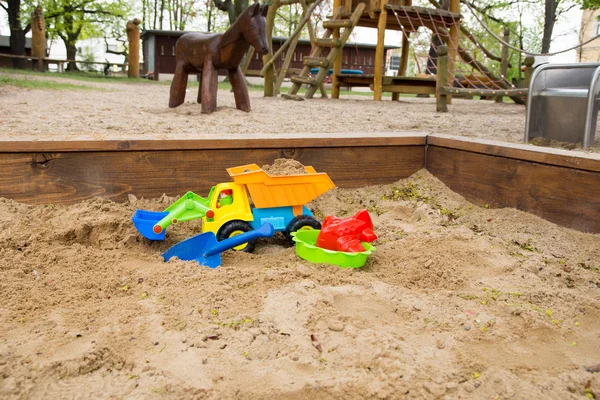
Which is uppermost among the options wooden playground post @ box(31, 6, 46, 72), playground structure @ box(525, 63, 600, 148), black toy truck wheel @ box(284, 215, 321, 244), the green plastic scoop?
wooden playground post @ box(31, 6, 46, 72)

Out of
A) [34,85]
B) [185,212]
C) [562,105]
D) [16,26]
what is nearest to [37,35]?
[16,26]

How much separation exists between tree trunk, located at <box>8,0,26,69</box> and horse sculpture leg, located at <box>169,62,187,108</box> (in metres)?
16.7

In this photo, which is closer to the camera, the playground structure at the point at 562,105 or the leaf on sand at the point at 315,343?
the leaf on sand at the point at 315,343

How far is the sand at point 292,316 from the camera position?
45.9 inches

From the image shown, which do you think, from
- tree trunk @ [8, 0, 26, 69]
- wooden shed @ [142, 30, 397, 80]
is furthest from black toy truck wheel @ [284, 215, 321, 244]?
tree trunk @ [8, 0, 26, 69]

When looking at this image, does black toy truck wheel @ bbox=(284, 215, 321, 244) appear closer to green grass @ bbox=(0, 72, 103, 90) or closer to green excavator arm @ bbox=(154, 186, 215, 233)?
green excavator arm @ bbox=(154, 186, 215, 233)

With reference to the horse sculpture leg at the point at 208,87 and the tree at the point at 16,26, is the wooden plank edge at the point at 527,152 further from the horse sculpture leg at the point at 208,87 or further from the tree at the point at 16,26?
the tree at the point at 16,26

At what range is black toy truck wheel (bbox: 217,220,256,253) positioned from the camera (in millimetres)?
2100

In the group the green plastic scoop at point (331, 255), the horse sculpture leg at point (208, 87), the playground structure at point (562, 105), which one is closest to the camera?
the green plastic scoop at point (331, 255)

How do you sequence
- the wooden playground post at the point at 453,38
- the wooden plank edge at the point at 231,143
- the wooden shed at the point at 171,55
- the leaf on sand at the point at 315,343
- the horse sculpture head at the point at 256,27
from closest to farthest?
the leaf on sand at the point at 315,343 → the wooden plank edge at the point at 231,143 → the horse sculpture head at the point at 256,27 → the wooden playground post at the point at 453,38 → the wooden shed at the point at 171,55

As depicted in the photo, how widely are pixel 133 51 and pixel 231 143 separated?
17861 mm

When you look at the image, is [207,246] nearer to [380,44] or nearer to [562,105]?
[562,105]

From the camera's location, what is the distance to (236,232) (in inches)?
84.0

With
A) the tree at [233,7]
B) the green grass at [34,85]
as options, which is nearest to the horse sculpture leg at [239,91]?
the green grass at [34,85]
